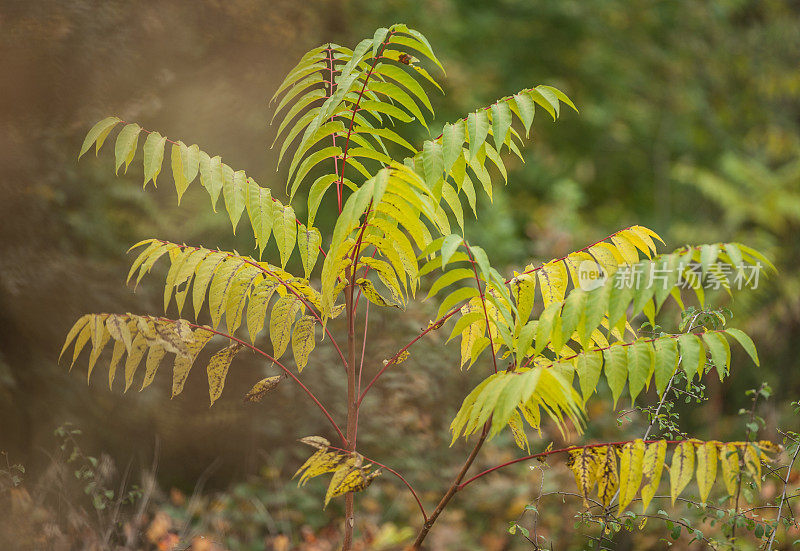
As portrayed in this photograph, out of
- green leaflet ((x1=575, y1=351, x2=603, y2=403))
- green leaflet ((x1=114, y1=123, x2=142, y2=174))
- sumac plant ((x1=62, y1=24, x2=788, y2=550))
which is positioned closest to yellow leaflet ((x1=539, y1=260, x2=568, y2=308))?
sumac plant ((x1=62, y1=24, x2=788, y2=550))

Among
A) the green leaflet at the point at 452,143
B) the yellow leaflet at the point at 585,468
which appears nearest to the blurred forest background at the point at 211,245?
the yellow leaflet at the point at 585,468

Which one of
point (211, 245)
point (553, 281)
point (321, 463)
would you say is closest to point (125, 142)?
point (321, 463)

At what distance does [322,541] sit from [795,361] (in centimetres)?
466

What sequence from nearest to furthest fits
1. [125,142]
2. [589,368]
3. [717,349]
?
[717,349]
[589,368]
[125,142]

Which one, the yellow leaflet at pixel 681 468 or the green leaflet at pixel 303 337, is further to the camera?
the green leaflet at pixel 303 337

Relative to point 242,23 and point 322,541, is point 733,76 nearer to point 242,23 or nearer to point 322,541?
point 242,23

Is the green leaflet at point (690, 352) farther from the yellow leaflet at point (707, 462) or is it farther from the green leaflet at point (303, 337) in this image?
Result: the green leaflet at point (303, 337)

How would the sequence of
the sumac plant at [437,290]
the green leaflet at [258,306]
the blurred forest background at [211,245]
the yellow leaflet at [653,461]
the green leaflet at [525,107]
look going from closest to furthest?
the sumac plant at [437,290]
the yellow leaflet at [653,461]
the green leaflet at [525,107]
the green leaflet at [258,306]
the blurred forest background at [211,245]

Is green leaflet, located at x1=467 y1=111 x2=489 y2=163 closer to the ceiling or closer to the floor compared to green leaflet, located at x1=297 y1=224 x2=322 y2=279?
closer to the ceiling

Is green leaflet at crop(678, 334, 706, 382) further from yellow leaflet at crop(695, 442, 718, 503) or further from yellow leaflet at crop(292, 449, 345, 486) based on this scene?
yellow leaflet at crop(292, 449, 345, 486)

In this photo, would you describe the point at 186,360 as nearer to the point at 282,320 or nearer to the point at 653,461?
the point at 282,320

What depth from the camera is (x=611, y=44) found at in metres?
8.02

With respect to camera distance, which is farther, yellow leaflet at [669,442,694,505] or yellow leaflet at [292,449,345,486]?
yellow leaflet at [292,449,345,486]

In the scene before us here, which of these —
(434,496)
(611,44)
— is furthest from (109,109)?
(611,44)
